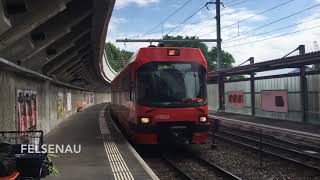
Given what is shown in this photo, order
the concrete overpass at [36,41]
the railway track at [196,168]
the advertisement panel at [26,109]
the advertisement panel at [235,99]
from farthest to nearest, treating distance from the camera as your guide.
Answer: the advertisement panel at [235,99], the advertisement panel at [26,109], the railway track at [196,168], the concrete overpass at [36,41]

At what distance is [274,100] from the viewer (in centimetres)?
2634

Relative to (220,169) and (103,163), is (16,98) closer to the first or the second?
(103,163)

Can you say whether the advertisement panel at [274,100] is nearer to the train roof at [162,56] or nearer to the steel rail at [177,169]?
the train roof at [162,56]

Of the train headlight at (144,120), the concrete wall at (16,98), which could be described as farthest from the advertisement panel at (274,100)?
the train headlight at (144,120)

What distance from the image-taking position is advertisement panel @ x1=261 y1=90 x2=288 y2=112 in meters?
25.4

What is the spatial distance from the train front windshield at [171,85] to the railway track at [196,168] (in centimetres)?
161

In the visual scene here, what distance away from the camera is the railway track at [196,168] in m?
11.6

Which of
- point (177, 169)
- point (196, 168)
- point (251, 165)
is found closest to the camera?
point (177, 169)

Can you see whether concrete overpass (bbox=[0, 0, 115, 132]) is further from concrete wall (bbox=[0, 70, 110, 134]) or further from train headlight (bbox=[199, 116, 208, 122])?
train headlight (bbox=[199, 116, 208, 122])

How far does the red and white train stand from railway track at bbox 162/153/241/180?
2.03ft

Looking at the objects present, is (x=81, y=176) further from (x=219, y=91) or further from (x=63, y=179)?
(x=219, y=91)

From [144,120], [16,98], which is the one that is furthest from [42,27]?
[144,120]

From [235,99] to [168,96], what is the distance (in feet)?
63.7

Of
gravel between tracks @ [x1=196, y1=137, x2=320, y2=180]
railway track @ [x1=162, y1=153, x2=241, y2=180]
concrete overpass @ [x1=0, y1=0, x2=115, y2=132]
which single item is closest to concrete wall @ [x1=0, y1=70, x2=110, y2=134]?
concrete overpass @ [x1=0, y1=0, x2=115, y2=132]
